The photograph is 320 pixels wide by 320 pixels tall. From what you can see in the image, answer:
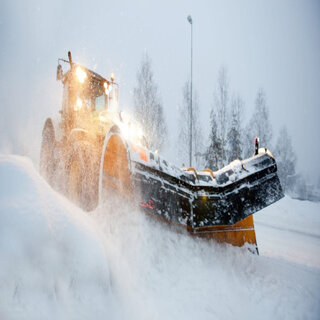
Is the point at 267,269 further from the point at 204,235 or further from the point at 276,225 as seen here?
the point at 276,225

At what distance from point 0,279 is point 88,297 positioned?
0.45m

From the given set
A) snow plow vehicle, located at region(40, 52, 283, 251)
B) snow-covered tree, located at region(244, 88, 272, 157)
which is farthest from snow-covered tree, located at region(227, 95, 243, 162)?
snow plow vehicle, located at region(40, 52, 283, 251)

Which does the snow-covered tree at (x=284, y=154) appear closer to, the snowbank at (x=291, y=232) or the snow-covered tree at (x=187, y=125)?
the snow-covered tree at (x=187, y=125)

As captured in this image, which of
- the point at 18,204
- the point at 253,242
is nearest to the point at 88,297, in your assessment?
the point at 18,204

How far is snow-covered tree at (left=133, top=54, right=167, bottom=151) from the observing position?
58.1 feet

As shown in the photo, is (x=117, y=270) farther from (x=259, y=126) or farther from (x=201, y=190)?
(x=259, y=126)

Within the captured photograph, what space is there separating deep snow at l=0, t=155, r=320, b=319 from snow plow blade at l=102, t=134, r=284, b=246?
284 mm

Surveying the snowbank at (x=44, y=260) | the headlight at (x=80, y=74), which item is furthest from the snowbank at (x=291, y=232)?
the headlight at (x=80, y=74)

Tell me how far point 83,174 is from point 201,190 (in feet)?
5.62

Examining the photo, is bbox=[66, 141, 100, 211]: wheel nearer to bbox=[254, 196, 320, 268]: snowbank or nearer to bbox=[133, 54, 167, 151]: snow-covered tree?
bbox=[254, 196, 320, 268]: snowbank

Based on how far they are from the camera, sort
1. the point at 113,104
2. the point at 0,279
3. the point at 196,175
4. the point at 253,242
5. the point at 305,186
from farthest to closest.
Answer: the point at 305,186
the point at 113,104
the point at 253,242
the point at 196,175
the point at 0,279

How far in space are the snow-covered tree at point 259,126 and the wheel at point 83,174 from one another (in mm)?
19678

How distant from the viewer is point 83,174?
113 inches

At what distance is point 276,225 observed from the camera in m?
5.84
